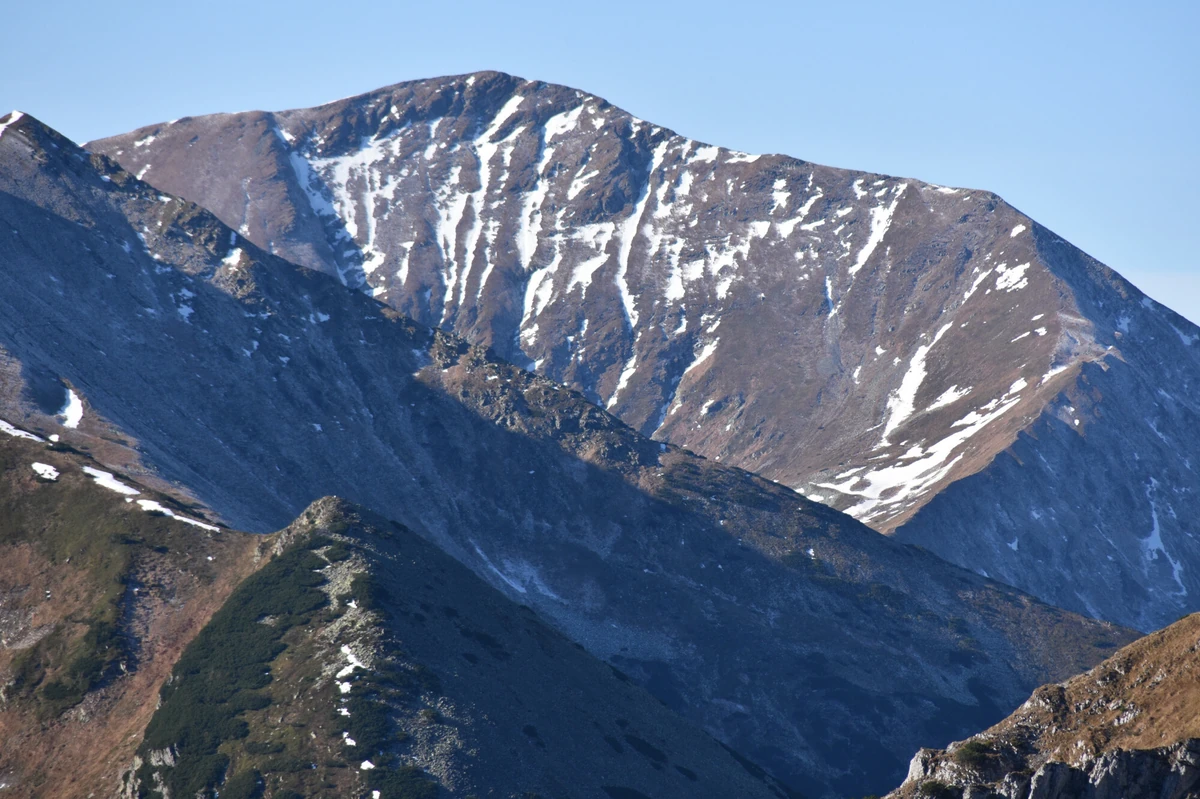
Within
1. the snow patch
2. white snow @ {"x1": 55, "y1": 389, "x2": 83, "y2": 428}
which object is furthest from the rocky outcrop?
white snow @ {"x1": 55, "y1": 389, "x2": 83, "y2": 428}

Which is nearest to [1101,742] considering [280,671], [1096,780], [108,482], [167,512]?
[1096,780]

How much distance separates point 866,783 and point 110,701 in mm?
110928

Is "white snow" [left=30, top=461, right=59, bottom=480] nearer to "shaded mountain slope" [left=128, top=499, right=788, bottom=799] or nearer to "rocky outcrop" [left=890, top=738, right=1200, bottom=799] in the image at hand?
"shaded mountain slope" [left=128, top=499, right=788, bottom=799]

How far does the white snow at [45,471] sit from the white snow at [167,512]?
9.60 metres

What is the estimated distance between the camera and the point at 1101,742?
56.8 metres

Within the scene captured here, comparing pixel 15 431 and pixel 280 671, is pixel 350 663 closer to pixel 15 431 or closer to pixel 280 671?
pixel 280 671

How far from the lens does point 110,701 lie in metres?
114

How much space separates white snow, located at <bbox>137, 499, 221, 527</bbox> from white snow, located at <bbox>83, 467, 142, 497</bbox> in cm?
271

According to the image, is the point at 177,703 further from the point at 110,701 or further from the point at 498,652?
the point at 498,652

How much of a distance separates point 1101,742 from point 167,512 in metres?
105

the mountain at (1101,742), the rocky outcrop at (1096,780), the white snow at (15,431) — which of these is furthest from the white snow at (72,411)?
the rocky outcrop at (1096,780)

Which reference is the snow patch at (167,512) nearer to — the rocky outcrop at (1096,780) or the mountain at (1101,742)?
the mountain at (1101,742)

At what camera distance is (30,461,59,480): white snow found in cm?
14094

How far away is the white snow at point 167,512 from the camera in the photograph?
138m
